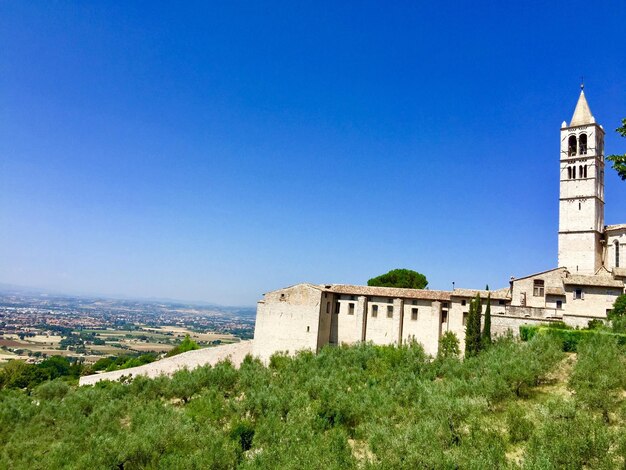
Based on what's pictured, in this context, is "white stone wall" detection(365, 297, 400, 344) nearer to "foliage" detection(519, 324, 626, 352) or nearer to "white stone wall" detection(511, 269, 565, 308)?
"white stone wall" detection(511, 269, 565, 308)

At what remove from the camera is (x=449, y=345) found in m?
30.1

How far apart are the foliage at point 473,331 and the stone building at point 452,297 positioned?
1.89 meters

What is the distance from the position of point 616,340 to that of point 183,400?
2163 cm

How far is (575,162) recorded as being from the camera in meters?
34.7

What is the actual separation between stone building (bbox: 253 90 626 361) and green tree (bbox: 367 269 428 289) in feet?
37.5

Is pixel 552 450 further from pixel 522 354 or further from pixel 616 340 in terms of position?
pixel 616 340

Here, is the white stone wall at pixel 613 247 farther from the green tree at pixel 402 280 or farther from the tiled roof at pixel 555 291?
the green tree at pixel 402 280

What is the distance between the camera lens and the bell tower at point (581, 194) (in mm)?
33094

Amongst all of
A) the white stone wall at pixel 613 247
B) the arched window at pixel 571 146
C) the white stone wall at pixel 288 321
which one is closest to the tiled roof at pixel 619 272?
the white stone wall at pixel 613 247

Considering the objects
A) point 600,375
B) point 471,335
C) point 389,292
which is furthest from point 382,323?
point 600,375

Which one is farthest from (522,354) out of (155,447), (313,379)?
(155,447)

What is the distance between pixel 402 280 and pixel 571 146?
18684 millimetres

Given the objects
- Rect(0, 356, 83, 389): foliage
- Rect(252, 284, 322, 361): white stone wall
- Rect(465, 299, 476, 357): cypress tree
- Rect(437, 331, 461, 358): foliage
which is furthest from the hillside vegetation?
Rect(0, 356, 83, 389): foliage

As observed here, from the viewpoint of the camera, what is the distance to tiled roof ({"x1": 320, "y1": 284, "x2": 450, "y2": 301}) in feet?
108
